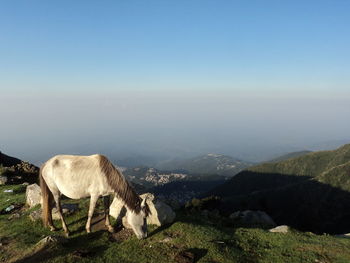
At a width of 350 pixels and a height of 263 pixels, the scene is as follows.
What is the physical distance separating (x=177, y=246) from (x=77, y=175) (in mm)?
5911

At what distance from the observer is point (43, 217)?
1488 centimetres

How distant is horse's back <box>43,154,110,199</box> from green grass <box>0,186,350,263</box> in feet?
7.98

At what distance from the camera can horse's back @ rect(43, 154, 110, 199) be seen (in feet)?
42.7

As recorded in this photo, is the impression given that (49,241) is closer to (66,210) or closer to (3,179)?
(66,210)

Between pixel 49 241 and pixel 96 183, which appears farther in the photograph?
pixel 96 183

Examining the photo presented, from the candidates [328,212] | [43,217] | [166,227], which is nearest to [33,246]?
[43,217]

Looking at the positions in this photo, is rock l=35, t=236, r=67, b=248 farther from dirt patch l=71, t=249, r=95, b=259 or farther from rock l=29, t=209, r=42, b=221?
rock l=29, t=209, r=42, b=221

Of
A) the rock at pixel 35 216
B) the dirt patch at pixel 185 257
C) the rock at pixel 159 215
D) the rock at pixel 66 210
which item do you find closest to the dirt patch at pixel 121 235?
the rock at pixel 159 215

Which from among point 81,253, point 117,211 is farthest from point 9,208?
point 81,253

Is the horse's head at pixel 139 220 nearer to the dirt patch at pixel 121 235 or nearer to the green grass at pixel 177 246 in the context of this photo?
the green grass at pixel 177 246

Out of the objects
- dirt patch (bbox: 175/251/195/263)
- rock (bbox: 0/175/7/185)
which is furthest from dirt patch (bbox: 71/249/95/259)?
rock (bbox: 0/175/7/185)

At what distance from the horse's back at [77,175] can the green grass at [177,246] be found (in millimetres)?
2432

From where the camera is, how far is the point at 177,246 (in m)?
12.5

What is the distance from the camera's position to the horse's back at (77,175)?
13.0 meters
